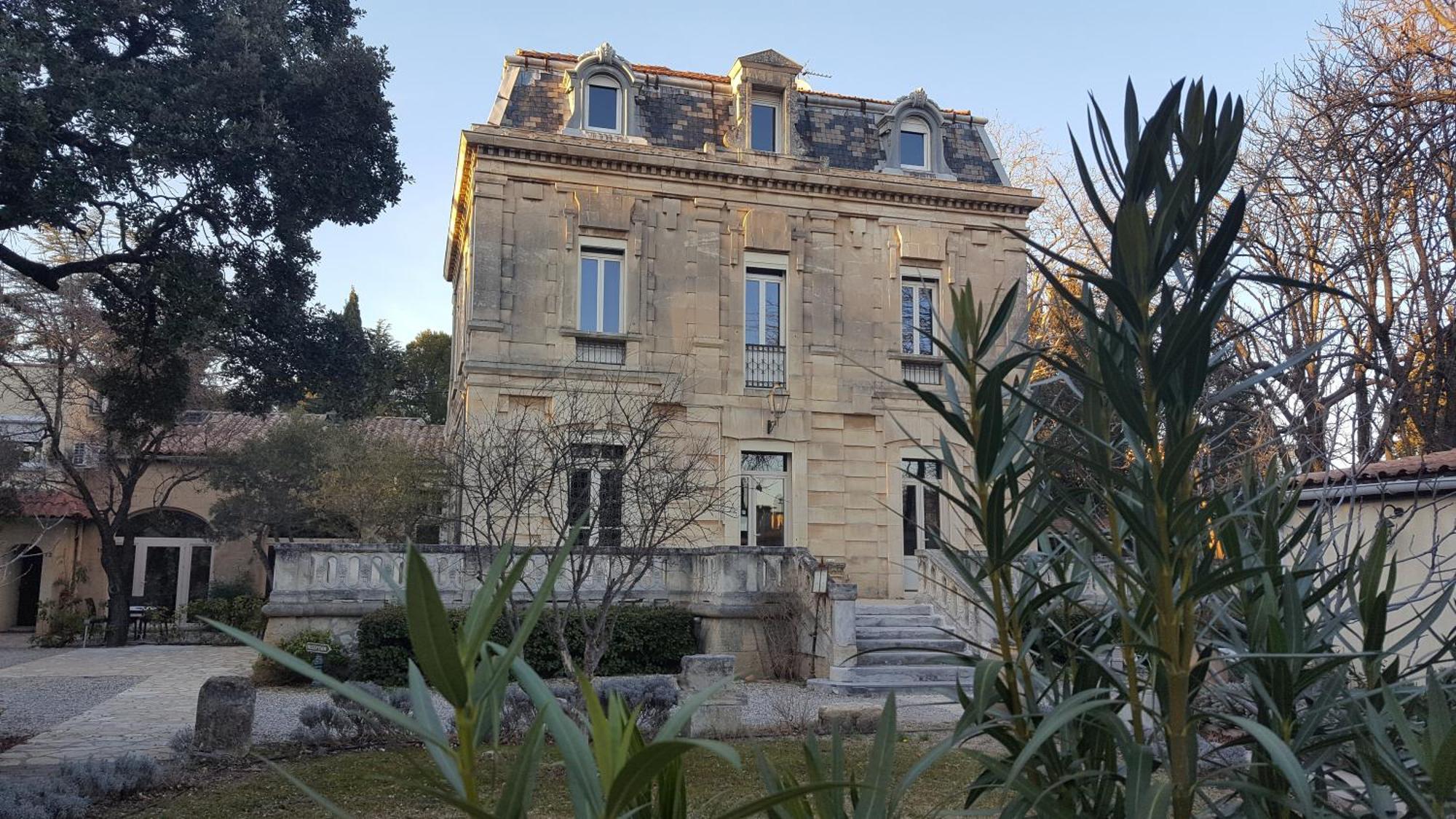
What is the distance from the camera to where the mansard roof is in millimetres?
19016

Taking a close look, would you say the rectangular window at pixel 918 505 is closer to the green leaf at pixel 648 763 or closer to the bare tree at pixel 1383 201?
the bare tree at pixel 1383 201

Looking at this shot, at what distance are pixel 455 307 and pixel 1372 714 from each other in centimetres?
2463

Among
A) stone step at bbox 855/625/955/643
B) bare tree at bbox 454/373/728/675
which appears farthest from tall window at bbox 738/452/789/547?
stone step at bbox 855/625/955/643

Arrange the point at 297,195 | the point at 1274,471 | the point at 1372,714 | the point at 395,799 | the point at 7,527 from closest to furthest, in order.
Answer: the point at 1372,714
the point at 1274,471
the point at 395,799
the point at 297,195
the point at 7,527

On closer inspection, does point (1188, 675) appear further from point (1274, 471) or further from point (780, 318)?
A: point (780, 318)

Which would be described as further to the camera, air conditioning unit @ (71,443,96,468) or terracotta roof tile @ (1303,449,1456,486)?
air conditioning unit @ (71,443,96,468)

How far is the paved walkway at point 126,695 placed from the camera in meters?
10.1

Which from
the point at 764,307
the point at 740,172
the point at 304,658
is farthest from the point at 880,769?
the point at 740,172

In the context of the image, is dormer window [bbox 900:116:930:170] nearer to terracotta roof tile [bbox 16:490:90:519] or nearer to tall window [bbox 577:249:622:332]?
tall window [bbox 577:249:622:332]

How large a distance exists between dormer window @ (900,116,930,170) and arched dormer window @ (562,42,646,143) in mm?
5065

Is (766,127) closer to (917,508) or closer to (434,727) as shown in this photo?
(917,508)

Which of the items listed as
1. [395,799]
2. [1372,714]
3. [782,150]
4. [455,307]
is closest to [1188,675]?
[1372,714]

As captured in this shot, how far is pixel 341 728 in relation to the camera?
10.2m

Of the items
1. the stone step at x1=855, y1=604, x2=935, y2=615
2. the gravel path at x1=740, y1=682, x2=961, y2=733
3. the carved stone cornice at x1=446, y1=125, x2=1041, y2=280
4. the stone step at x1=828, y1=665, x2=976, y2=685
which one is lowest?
the gravel path at x1=740, y1=682, x2=961, y2=733
